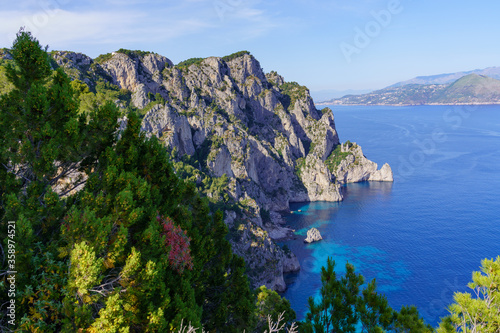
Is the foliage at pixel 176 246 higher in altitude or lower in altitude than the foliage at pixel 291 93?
lower

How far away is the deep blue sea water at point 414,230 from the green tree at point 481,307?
159 ft

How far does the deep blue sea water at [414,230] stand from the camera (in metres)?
62.9

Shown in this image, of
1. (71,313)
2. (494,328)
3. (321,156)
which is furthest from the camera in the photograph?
(321,156)

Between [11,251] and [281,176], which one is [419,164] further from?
[11,251]

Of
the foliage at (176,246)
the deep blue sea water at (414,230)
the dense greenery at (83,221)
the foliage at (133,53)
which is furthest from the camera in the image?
the foliage at (133,53)

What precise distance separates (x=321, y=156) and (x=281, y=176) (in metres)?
33.0

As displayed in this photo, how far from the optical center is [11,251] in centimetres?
944

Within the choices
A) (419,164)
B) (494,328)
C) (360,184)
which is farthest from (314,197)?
(494,328)

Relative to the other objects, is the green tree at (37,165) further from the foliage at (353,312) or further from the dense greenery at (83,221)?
the foliage at (353,312)

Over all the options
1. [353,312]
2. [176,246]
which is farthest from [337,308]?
[176,246]

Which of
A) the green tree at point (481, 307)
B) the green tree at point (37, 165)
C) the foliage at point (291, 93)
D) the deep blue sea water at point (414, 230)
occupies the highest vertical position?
the foliage at point (291, 93)

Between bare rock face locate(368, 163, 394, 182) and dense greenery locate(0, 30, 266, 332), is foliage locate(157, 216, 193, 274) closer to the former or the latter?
dense greenery locate(0, 30, 266, 332)

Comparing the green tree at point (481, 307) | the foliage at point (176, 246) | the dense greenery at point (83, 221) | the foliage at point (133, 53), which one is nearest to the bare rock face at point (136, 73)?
the foliage at point (133, 53)

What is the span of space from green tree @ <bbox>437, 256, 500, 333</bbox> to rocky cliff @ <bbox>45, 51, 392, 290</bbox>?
5405 centimetres
